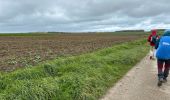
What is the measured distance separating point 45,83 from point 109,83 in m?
2.45

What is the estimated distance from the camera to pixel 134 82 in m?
9.41

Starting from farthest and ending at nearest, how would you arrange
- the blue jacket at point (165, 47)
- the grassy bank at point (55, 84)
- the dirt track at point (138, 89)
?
the blue jacket at point (165, 47)
the dirt track at point (138, 89)
the grassy bank at point (55, 84)

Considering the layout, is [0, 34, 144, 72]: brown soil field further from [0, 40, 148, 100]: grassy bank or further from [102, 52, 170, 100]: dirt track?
[102, 52, 170, 100]: dirt track

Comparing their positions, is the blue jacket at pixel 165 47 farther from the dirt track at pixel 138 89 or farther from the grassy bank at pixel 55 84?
the grassy bank at pixel 55 84

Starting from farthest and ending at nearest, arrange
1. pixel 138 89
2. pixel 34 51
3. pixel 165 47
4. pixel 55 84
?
pixel 34 51, pixel 165 47, pixel 138 89, pixel 55 84

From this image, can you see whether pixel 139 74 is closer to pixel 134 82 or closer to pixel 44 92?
pixel 134 82

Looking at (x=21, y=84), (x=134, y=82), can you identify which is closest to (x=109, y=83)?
(x=134, y=82)

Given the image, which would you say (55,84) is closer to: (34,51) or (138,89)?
(138,89)

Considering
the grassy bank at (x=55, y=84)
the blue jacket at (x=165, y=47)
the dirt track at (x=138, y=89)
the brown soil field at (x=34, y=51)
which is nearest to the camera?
the grassy bank at (x=55, y=84)

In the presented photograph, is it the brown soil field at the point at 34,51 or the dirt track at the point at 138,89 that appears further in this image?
the brown soil field at the point at 34,51

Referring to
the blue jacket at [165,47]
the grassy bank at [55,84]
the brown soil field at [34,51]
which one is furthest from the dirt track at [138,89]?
the brown soil field at [34,51]

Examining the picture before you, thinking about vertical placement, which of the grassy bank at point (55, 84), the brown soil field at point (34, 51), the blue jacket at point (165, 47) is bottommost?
the brown soil field at point (34, 51)

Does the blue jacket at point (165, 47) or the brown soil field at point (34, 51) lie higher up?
the blue jacket at point (165, 47)

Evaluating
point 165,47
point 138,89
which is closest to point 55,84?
point 138,89
